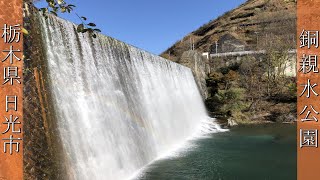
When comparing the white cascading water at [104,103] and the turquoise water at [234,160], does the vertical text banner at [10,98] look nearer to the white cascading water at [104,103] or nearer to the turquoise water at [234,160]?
the white cascading water at [104,103]

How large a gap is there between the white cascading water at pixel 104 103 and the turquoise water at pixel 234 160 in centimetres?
107

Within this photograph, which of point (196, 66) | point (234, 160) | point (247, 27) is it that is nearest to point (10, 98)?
point (234, 160)

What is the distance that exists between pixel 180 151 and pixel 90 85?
566 cm

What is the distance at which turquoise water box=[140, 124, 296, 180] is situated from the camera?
9945 millimetres

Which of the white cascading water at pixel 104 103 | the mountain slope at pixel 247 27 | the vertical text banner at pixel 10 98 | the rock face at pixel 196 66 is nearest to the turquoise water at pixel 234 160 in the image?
the white cascading water at pixel 104 103

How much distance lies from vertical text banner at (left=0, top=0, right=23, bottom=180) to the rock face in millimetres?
21639

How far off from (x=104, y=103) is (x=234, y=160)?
5.14 m

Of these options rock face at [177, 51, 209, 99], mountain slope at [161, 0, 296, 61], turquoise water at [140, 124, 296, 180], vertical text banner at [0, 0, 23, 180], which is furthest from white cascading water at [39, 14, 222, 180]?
mountain slope at [161, 0, 296, 61]

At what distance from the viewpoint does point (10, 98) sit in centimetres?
546

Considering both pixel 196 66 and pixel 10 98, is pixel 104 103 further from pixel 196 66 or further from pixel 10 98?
pixel 196 66

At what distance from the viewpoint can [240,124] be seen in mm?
22453

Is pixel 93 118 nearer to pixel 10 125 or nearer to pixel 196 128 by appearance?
pixel 10 125

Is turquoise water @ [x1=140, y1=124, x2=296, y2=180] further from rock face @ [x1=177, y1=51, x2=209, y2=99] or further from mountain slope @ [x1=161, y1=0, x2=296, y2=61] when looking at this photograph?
mountain slope @ [x1=161, y1=0, x2=296, y2=61]

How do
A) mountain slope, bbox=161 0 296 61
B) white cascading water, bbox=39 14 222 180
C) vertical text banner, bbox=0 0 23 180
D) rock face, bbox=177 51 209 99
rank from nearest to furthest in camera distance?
vertical text banner, bbox=0 0 23 180 → white cascading water, bbox=39 14 222 180 → rock face, bbox=177 51 209 99 → mountain slope, bbox=161 0 296 61
